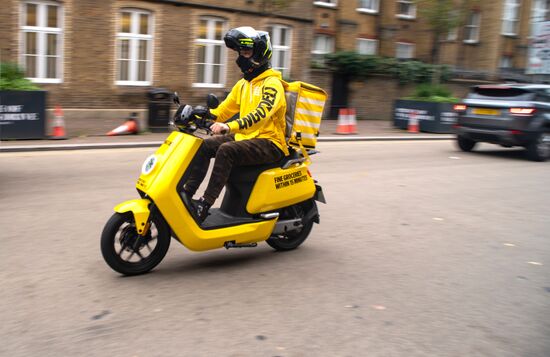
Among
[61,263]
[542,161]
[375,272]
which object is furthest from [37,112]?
[542,161]

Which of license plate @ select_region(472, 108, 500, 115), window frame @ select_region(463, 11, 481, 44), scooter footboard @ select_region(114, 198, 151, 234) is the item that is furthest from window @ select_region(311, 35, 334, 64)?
scooter footboard @ select_region(114, 198, 151, 234)

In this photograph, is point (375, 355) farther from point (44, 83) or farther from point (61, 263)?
point (44, 83)

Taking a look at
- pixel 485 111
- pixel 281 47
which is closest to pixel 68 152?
pixel 485 111

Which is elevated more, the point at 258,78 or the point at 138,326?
the point at 258,78

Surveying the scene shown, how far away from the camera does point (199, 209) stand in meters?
4.70

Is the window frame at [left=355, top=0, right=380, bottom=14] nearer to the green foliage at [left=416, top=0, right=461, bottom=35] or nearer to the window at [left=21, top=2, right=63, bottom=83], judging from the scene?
→ the green foliage at [left=416, top=0, right=461, bottom=35]

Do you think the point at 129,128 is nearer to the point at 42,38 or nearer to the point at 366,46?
the point at 42,38

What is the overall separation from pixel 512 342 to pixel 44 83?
53.0 feet

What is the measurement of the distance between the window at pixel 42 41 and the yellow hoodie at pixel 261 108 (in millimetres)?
13437

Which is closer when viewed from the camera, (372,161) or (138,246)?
(138,246)

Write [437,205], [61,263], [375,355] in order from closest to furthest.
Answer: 1. [375,355]
2. [61,263]
3. [437,205]

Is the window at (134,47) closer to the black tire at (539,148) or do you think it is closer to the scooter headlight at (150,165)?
the black tire at (539,148)

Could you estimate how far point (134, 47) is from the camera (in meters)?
18.7

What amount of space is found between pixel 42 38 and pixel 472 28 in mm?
24499
